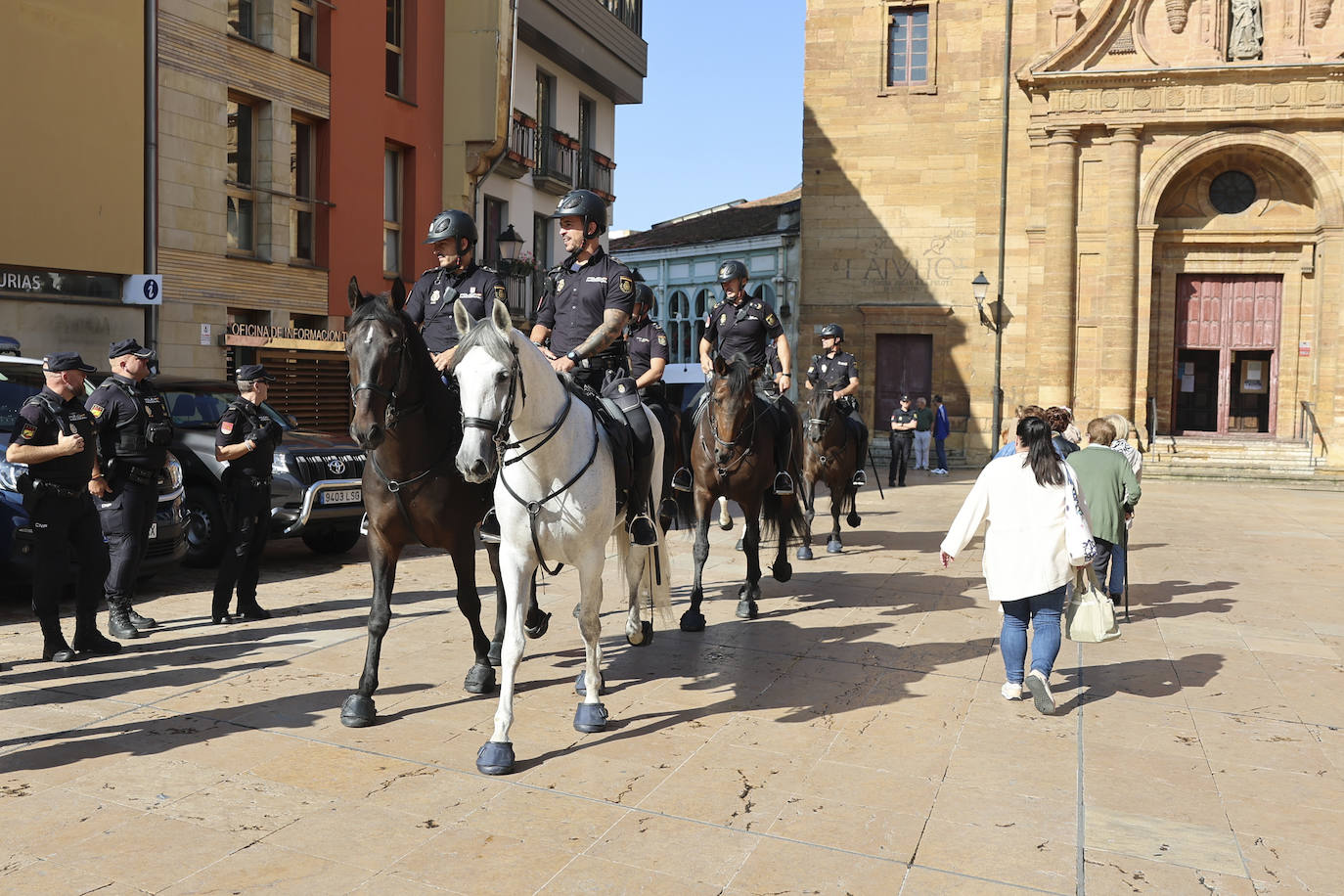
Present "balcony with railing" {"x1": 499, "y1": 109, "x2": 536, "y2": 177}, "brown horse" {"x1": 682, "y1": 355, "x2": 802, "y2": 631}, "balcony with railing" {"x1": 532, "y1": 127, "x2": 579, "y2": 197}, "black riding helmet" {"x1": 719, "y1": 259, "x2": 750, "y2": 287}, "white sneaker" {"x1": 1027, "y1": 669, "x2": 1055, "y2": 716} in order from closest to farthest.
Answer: "white sneaker" {"x1": 1027, "y1": 669, "x2": 1055, "y2": 716} < "brown horse" {"x1": 682, "y1": 355, "x2": 802, "y2": 631} < "black riding helmet" {"x1": 719, "y1": 259, "x2": 750, "y2": 287} < "balcony with railing" {"x1": 499, "y1": 109, "x2": 536, "y2": 177} < "balcony with railing" {"x1": 532, "y1": 127, "x2": 579, "y2": 197}

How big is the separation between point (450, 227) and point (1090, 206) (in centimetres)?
2510

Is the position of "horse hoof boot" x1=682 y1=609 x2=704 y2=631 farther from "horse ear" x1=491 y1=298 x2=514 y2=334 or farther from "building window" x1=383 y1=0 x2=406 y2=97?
"building window" x1=383 y1=0 x2=406 y2=97

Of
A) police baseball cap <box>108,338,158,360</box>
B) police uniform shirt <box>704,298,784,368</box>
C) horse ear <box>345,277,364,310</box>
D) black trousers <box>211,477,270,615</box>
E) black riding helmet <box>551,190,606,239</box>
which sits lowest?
black trousers <box>211,477,270,615</box>

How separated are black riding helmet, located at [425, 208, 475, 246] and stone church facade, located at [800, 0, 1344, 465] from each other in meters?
24.1

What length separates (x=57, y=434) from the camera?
7.11 metres

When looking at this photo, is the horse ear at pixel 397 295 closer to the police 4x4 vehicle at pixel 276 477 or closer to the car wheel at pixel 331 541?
the police 4x4 vehicle at pixel 276 477

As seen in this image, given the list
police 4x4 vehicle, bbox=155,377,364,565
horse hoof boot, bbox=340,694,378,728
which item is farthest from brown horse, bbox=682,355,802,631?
police 4x4 vehicle, bbox=155,377,364,565

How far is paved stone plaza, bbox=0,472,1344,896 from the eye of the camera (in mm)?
4211

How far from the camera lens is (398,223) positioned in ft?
72.5

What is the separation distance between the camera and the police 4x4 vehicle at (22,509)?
8477 millimetres

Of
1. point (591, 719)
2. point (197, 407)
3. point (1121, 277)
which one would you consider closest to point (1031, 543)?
point (591, 719)

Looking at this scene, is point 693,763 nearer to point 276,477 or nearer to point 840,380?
point 276,477

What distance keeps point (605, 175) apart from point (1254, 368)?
58.2ft

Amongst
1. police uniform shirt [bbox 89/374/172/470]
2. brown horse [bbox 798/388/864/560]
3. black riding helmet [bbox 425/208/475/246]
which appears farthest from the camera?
brown horse [bbox 798/388/864/560]
